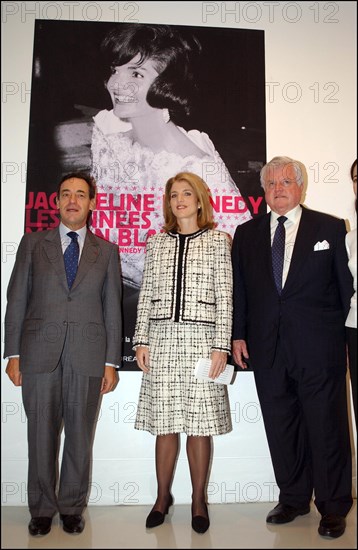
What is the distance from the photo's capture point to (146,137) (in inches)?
130

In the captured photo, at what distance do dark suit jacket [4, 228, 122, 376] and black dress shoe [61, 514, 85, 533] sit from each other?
2.46 ft

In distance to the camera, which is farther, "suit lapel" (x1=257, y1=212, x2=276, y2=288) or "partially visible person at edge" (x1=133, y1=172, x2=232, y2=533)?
"suit lapel" (x1=257, y1=212, x2=276, y2=288)

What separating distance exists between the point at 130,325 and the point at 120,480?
0.99 meters

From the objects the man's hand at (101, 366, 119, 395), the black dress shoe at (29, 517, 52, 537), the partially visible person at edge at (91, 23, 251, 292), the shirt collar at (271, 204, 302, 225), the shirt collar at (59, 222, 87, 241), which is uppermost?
the partially visible person at edge at (91, 23, 251, 292)

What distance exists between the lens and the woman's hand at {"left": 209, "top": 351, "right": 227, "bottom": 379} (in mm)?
2535

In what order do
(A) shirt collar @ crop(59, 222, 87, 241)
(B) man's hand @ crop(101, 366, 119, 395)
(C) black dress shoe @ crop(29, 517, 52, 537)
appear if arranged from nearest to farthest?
(C) black dress shoe @ crop(29, 517, 52, 537) → (B) man's hand @ crop(101, 366, 119, 395) → (A) shirt collar @ crop(59, 222, 87, 241)

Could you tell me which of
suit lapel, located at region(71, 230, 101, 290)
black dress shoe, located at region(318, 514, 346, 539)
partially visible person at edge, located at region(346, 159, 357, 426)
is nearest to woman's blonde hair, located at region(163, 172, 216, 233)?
suit lapel, located at region(71, 230, 101, 290)

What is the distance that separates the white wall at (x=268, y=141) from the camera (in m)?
3.10

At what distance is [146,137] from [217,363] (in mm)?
1659

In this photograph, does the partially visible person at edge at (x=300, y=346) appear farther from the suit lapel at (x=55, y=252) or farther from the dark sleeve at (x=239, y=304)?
the suit lapel at (x=55, y=252)

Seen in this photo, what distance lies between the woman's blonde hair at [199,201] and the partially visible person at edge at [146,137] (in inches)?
17.0

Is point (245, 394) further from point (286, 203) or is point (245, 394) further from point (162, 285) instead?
point (286, 203)

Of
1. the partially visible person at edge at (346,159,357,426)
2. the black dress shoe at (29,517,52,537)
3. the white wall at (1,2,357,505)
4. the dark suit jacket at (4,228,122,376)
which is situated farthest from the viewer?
the white wall at (1,2,357,505)

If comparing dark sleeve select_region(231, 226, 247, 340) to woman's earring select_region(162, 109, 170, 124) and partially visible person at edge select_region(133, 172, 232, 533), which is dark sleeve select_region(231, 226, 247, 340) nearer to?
partially visible person at edge select_region(133, 172, 232, 533)
